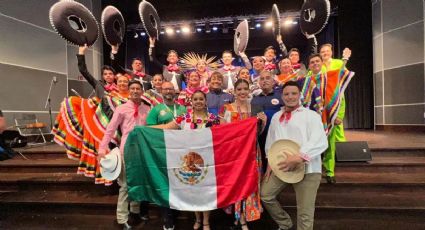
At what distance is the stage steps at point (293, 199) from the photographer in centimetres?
305

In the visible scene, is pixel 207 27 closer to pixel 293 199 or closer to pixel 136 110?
pixel 136 110

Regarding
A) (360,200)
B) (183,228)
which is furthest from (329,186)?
(183,228)

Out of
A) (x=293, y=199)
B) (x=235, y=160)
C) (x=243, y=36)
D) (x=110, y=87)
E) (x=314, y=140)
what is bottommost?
(x=293, y=199)

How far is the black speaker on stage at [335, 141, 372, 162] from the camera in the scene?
3.75 m

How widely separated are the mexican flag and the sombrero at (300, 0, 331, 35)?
7.22ft

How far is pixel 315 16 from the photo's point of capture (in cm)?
402

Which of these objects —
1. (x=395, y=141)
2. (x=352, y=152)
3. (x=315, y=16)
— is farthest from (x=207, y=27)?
(x=352, y=152)

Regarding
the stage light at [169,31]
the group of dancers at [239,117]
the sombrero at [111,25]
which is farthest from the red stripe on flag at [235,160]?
the stage light at [169,31]

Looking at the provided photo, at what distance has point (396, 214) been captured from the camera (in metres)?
3.06

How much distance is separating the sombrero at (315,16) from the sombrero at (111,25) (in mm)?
3048

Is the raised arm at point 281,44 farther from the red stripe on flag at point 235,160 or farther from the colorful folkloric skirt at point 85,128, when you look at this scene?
the colorful folkloric skirt at point 85,128

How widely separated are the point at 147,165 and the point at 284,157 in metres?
1.38

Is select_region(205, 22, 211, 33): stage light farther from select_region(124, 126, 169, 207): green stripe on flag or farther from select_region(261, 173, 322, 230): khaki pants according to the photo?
select_region(261, 173, 322, 230): khaki pants

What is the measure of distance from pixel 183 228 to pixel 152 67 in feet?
28.1
